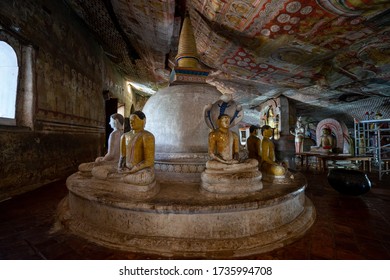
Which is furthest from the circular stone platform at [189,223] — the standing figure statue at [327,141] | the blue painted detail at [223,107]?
the standing figure statue at [327,141]

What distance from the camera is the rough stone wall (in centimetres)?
391

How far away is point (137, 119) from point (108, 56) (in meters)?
8.66

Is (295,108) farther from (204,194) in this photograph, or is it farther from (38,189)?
(38,189)

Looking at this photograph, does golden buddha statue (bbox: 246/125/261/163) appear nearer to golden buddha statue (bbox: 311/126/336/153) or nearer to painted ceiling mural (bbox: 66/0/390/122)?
painted ceiling mural (bbox: 66/0/390/122)

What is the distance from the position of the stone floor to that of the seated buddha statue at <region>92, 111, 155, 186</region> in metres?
0.74

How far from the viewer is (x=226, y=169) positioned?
2389mm

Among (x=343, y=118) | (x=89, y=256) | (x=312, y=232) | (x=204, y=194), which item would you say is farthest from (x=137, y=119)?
(x=343, y=118)

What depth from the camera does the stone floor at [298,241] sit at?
5.98 feet

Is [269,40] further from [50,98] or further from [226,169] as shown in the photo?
[50,98]

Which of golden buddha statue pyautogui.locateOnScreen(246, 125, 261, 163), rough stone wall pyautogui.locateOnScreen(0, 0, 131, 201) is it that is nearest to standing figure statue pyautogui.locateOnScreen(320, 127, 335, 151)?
golden buddha statue pyautogui.locateOnScreen(246, 125, 261, 163)

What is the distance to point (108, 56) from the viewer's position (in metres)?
9.28

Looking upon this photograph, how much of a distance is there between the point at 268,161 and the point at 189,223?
173 cm

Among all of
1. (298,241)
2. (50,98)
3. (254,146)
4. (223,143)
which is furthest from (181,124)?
(50,98)

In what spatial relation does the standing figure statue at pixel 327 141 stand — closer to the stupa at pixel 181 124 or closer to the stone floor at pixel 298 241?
the stone floor at pixel 298 241
